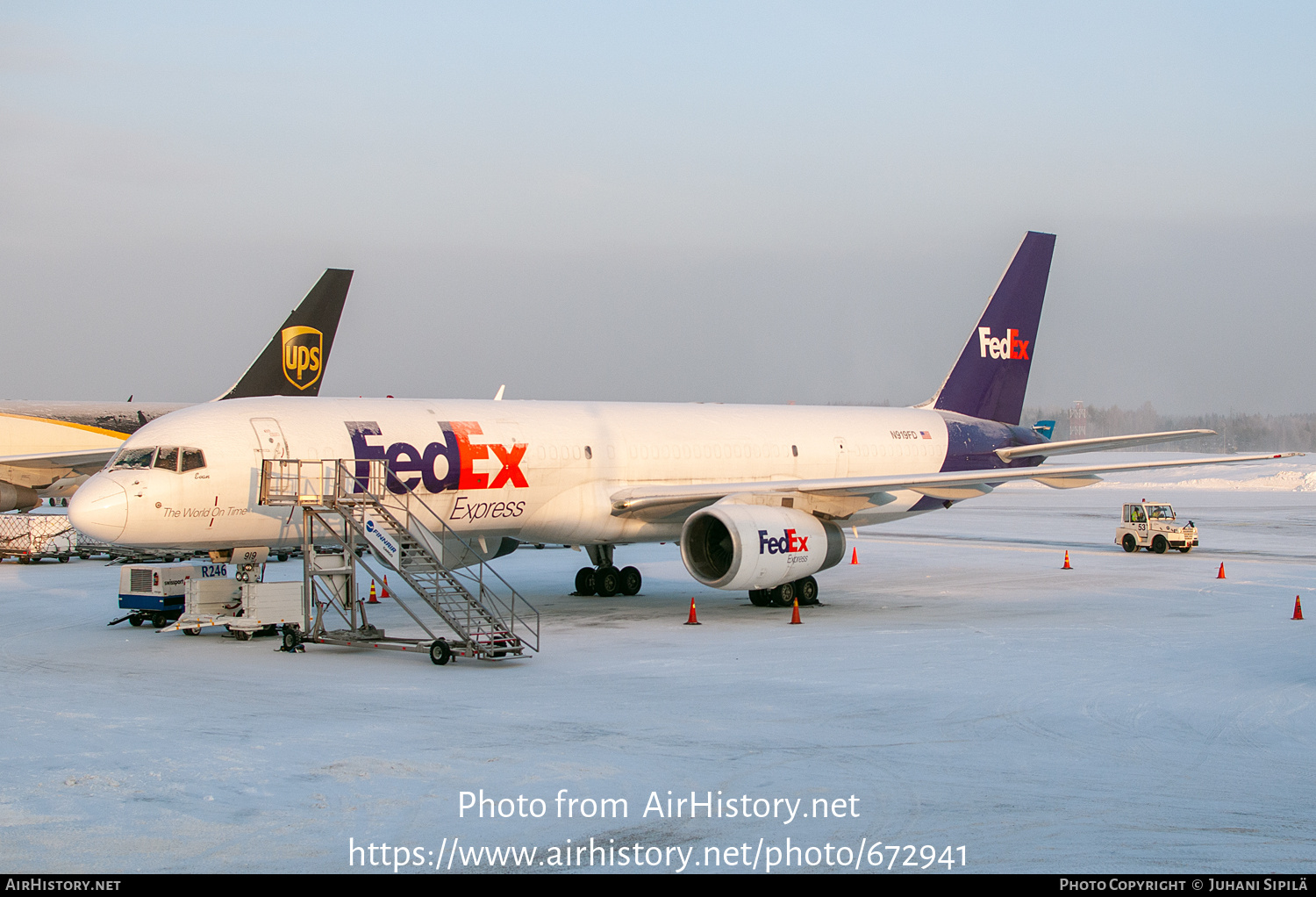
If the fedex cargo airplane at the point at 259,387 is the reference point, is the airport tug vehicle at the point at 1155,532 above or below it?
below

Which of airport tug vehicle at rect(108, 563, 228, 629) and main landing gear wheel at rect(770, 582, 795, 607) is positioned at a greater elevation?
airport tug vehicle at rect(108, 563, 228, 629)

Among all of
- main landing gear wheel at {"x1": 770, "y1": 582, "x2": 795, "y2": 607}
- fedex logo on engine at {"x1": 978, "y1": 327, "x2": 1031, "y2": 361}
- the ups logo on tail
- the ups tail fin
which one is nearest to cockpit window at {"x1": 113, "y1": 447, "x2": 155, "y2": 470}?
main landing gear wheel at {"x1": 770, "y1": 582, "x2": 795, "y2": 607}

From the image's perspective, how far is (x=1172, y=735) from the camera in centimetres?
1183

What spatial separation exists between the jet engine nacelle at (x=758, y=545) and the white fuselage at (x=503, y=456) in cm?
180

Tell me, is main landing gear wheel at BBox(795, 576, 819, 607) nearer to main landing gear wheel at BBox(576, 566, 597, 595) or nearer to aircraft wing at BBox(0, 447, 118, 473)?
main landing gear wheel at BBox(576, 566, 597, 595)

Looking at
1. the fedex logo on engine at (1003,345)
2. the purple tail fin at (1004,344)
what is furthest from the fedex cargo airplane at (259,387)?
the fedex logo on engine at (1003,345)

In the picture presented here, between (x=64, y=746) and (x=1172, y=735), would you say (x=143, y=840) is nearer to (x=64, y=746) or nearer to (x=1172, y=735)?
(x=64, y=746)

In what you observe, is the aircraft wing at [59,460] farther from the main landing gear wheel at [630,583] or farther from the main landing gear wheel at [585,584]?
the main landing gear wheel at [630,583]

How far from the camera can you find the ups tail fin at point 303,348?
3262cm

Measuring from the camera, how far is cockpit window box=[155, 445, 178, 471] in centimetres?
1762

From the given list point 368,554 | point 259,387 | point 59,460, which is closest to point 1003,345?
point 368,554

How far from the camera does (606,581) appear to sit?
25.1 metres

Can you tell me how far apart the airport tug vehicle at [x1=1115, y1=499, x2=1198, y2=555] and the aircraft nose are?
87.7ft

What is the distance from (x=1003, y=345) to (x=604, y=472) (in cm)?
1285
